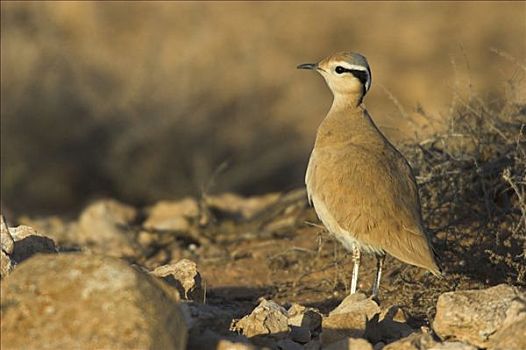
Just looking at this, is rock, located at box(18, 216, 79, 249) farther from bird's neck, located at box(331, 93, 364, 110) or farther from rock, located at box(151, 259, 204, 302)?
rock, located at box(151, 259, 204, 302)

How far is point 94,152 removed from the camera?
12.2m

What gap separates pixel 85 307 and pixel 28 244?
1.75 m

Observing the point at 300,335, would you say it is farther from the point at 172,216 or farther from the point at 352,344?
the point at 172,216

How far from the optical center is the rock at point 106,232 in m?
8.71

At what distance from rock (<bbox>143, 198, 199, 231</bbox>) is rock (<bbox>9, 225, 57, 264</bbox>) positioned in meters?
3.27

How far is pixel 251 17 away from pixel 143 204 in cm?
814

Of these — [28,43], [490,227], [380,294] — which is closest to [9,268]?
[380,294]

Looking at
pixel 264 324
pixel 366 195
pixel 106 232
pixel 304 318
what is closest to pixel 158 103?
pixel 106 232

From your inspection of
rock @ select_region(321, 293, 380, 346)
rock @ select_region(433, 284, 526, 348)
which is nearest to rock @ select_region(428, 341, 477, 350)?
rock @ select_region(433, 284, 526, 348)

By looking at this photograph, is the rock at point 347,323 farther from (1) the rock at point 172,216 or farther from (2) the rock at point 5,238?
(1) the rock at point 172,216

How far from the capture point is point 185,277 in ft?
18.6

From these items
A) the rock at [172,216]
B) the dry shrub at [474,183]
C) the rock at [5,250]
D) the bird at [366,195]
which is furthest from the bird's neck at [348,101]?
the rock at [172,216]

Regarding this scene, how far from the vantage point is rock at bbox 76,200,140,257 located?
28.6ft

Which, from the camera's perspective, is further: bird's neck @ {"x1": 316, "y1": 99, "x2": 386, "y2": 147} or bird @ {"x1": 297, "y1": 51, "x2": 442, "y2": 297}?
bird's neck @ {"x1": 316, "y1": 99, "x2": 386, "y2": 147}
